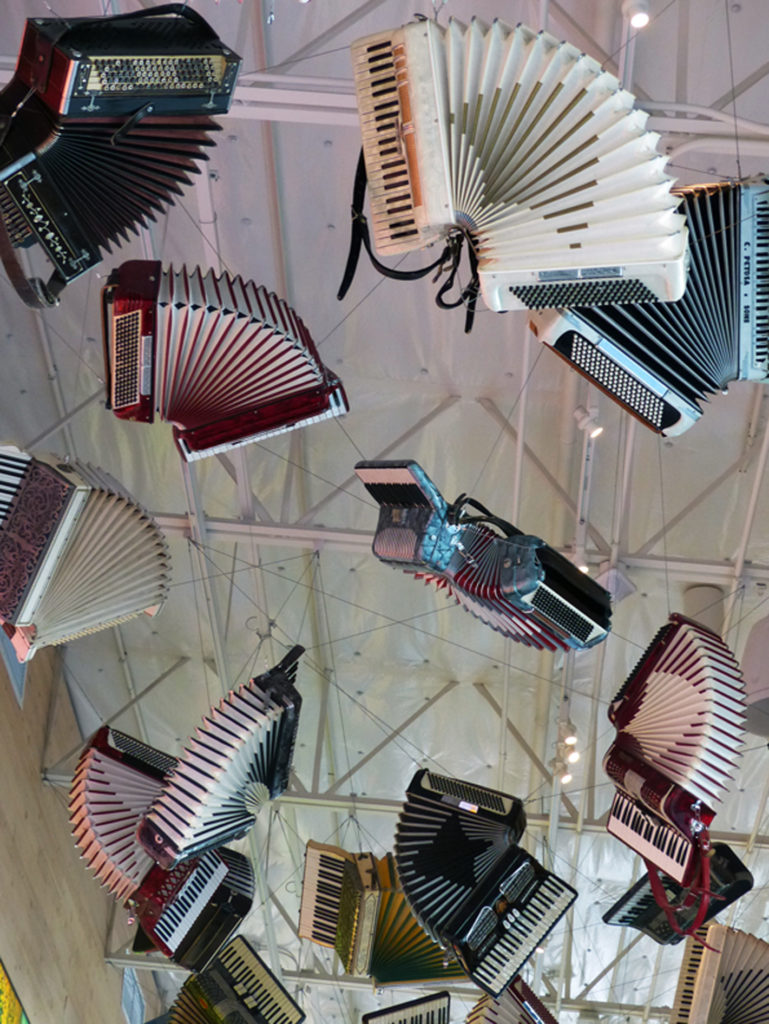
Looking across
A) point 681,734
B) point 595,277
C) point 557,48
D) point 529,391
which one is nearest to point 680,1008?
point 681,734

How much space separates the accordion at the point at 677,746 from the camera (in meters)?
8.12

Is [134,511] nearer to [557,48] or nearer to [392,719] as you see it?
[557,48]

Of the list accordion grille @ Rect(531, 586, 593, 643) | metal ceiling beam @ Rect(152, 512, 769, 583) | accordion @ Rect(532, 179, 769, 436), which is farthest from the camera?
metal ceiling beam @ Rect(152, 512, 769, 583)

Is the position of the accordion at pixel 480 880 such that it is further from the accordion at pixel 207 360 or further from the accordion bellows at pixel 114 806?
the accordion at pixel 207 360

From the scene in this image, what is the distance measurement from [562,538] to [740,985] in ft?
12.5

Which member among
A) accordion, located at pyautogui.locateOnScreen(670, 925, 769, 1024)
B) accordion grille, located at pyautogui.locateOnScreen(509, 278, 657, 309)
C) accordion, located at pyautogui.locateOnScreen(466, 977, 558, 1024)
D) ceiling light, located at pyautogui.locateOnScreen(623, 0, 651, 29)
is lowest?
accordion, located at pyautogui.locateOnScreen(466, 977, 558, 1024)

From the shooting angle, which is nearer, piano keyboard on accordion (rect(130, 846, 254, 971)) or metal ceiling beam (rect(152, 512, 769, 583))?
piano keyboard on accordion (rect(130, 846, 254, 971))

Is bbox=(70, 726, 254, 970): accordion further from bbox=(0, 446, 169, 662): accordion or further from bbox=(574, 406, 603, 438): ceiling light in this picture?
bbox=(574, 406, 603, 438): ceiling light

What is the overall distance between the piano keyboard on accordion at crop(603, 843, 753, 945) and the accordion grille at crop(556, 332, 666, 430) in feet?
10.3

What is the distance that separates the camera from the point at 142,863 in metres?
9.52

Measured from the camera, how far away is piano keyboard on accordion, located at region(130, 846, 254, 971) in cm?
949

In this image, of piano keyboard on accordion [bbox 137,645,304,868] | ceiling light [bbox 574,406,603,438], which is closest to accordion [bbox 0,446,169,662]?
piano keyboard on accordion [bbox 137,645,304,868]

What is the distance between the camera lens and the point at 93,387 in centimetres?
1140

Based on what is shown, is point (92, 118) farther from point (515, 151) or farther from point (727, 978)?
point (727, 978)
